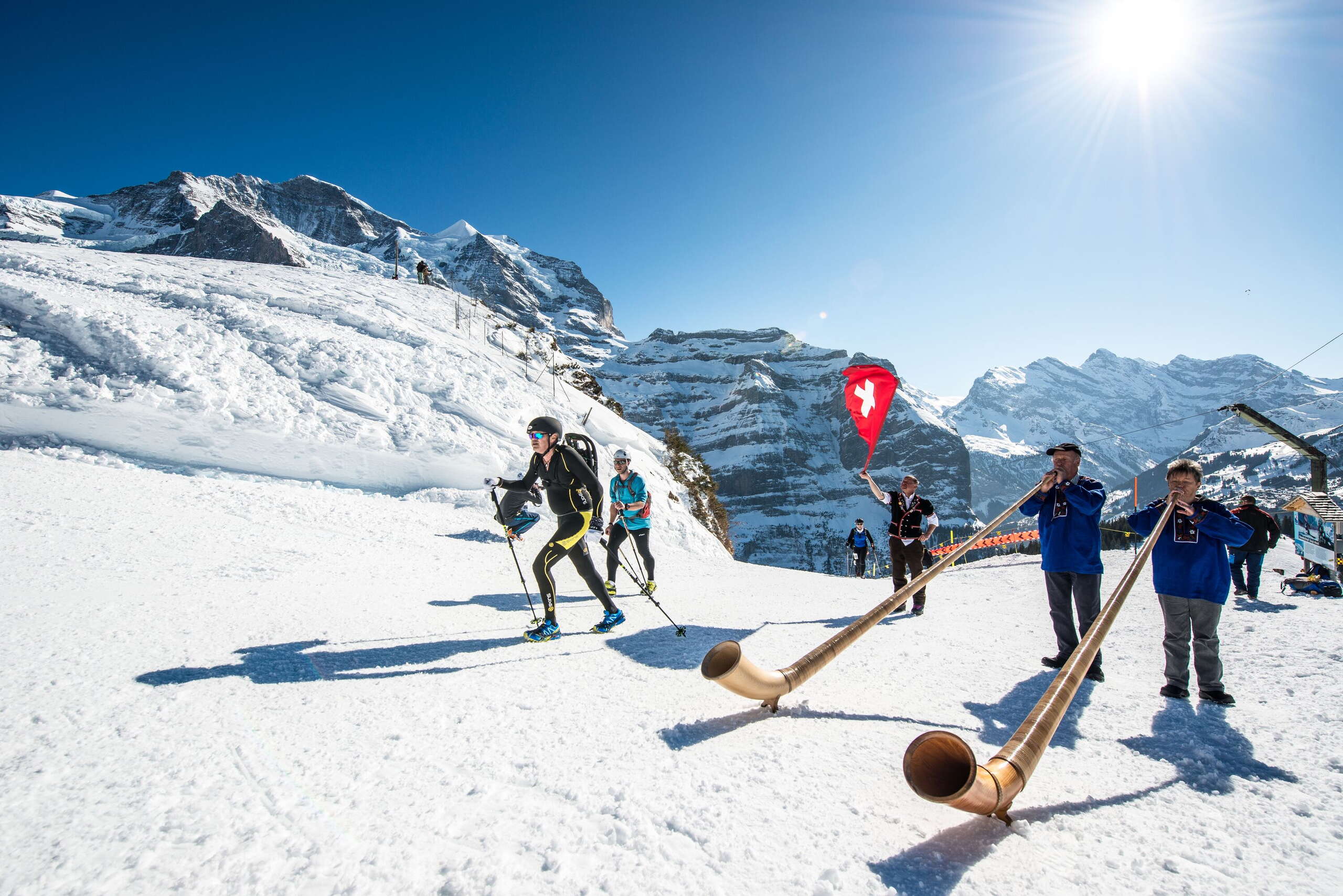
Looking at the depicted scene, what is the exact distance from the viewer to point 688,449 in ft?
104

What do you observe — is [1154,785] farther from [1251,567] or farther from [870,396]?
[1251,567]

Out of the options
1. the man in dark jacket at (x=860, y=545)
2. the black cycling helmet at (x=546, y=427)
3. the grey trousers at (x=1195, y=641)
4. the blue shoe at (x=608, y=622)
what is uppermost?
the black cycling helmet at (x=546, y=427)

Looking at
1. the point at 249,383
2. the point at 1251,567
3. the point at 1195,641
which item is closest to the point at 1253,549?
the point at 1251,567

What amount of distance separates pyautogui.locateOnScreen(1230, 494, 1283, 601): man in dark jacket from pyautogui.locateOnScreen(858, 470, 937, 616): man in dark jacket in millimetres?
5076

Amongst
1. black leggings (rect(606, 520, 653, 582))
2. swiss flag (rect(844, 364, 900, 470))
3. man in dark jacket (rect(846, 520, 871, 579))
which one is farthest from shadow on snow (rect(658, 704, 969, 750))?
man in dark jacket (rect(846, 520, 871, 579))

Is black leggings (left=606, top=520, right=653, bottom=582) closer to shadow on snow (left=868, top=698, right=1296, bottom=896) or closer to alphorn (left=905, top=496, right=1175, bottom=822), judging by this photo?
shadow on snow (left=868, top=698, right=1296, bottom=896)

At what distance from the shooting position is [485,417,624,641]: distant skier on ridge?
5234mm

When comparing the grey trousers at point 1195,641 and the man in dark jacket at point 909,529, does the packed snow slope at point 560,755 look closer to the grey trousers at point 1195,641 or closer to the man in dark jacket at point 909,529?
the grey trousers at point 1195,641

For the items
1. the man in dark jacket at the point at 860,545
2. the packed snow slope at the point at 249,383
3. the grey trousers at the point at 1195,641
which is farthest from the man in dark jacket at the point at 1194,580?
the man in dark jacket at the point at 860,545

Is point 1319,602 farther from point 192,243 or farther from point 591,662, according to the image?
point 192,243

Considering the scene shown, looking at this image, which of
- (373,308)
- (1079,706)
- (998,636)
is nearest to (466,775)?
(1079,706)

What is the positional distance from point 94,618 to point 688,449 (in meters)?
28.2

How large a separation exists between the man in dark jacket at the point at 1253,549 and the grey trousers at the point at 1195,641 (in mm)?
6595

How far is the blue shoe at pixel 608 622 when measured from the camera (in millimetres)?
5508
